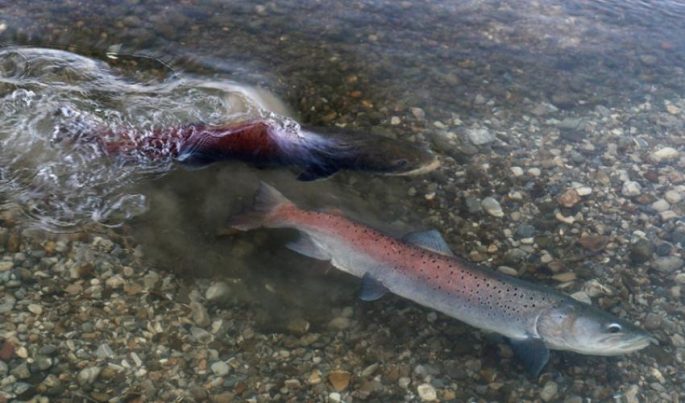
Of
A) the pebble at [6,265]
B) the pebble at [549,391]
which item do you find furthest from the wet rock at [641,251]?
the pebble at [6,265]

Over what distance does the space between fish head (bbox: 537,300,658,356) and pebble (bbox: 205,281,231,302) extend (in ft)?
6.74

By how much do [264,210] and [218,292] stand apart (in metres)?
0.67

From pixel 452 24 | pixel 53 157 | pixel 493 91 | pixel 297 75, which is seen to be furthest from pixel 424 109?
pixel 53 157

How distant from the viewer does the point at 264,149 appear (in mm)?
5430

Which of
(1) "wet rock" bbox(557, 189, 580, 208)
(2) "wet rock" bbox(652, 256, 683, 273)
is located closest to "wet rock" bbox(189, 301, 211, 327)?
(1) "wet rock" bbox(557, 189, 580, 208)

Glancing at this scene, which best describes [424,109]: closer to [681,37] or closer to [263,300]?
[263,300]

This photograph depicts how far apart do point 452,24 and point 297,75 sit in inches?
91.8

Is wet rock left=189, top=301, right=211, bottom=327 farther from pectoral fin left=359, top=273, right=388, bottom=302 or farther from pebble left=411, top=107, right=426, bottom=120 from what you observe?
pebble left=411, top=107, right=426, bottom=120

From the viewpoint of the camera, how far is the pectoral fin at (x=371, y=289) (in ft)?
13.8

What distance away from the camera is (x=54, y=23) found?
23.2 feet

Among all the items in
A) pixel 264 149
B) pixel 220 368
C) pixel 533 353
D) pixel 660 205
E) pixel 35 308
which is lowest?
pixel 220 368

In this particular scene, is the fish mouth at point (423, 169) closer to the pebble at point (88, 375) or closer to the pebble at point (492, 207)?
the pebble at point (492, 207)

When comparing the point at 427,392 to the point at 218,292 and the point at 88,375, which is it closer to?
the point at 218,292

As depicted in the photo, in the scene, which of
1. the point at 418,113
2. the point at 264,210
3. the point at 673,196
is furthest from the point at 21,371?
the point at 673,196
